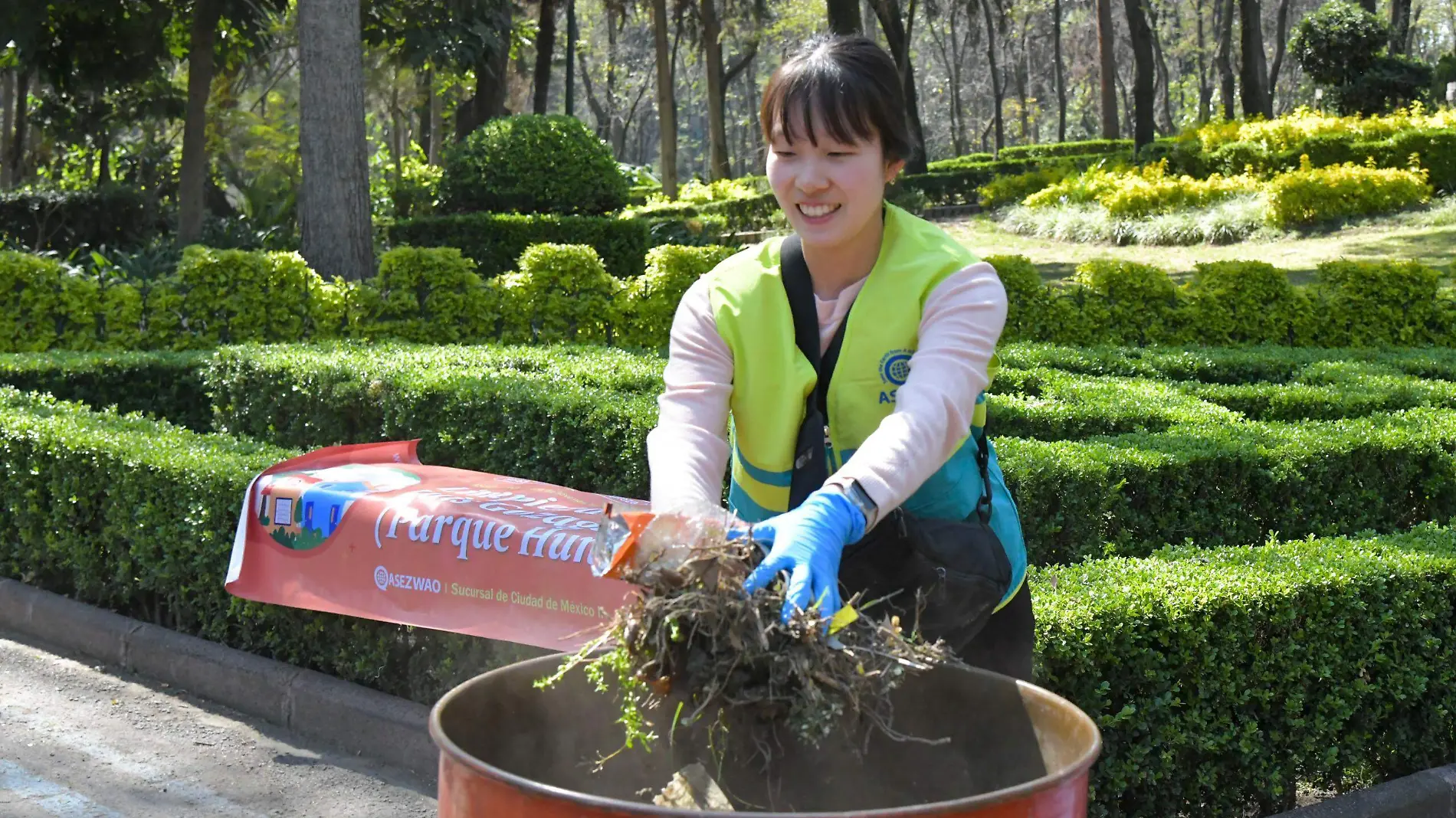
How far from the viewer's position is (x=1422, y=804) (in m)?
4.26

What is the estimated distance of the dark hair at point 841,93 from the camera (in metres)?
2.19

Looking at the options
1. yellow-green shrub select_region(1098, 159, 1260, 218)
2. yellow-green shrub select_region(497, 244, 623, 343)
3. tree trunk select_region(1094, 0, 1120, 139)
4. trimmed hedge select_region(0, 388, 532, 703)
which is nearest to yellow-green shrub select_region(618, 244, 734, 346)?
yellow-green shrub select_region(497, 244, 623, 343)

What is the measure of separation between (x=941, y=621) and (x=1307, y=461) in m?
4.25

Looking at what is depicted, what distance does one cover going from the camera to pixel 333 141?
42.0ft

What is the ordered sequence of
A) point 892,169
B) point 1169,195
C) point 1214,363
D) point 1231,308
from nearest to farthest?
point 892,169 → point 1214,363 → point 1231,308 → point 1169,195

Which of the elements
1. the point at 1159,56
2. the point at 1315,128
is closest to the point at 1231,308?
the point at 1315,128

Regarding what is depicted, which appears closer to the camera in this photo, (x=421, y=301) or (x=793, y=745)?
(x=793, y=745)

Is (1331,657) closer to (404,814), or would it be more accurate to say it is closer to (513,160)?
(404,814)

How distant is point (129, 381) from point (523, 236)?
982cm

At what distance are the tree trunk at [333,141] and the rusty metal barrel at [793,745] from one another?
11340mm

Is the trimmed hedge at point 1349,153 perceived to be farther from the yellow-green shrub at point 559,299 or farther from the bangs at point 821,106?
the bangs at point 821,106

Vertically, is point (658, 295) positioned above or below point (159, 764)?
above

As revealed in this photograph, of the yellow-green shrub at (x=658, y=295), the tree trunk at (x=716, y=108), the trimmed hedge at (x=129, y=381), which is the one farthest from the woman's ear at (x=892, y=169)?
the tree trunk at (x=716, y=108)

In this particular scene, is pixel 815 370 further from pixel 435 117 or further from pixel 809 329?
pixel 435 117
